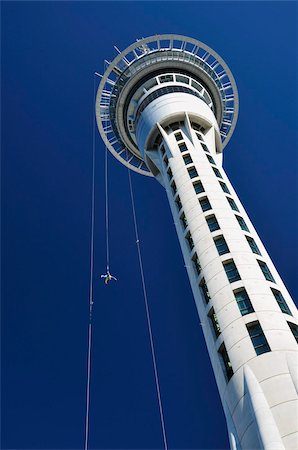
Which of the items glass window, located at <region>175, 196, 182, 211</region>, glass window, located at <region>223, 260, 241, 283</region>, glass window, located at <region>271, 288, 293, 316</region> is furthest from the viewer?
glass window, located at <region>175, 196, 182, 211</region>

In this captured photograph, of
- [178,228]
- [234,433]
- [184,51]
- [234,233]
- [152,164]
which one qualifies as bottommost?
[234,433]

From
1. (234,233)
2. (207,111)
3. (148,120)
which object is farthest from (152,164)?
(234,233)

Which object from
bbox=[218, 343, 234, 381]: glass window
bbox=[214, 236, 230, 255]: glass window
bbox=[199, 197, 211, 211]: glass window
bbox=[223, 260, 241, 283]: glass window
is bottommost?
bbox=[218, 343, 234, 381]: glass window

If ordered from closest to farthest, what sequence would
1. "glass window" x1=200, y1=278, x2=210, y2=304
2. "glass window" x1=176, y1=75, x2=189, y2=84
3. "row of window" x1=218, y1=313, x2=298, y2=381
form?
"row of window" x1=218, y1=313, x2=298, y2=381
"glass window" x1=200, y1=278, x2=210, y2=304
"glass window" x1=176, y1=75, x2=189, y2=84

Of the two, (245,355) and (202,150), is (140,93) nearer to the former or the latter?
(202,150)

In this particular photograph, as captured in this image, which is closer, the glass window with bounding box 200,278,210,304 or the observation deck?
the glass window with bounding box 200,278,210,304

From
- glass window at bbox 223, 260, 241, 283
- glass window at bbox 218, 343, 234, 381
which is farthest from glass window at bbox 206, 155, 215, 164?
glass window at bbox 218, 343, 234, 381

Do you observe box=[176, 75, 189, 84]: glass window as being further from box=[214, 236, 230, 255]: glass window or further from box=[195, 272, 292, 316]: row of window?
box=[195, 272, 292, 316]: row of window

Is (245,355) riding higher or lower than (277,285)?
lower
